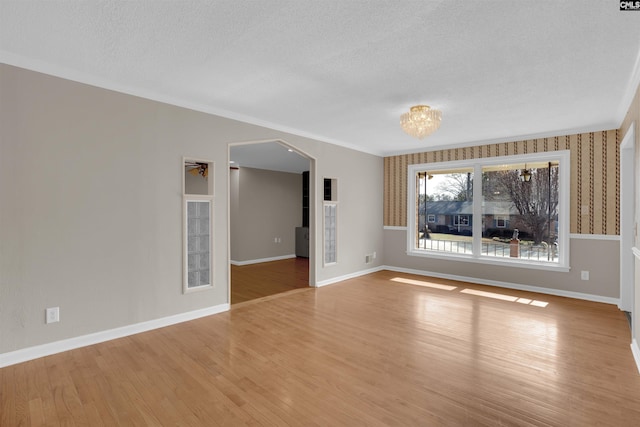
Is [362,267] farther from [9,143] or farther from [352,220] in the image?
[9,143]

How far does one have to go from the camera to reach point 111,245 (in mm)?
3152

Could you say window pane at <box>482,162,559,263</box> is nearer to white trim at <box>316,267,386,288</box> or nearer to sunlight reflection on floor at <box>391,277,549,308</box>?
sunlight reflection on floor at <box>391,277,549,308</box>

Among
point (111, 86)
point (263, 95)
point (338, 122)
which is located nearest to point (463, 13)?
point (263, 95)

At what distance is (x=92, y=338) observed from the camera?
120 inches

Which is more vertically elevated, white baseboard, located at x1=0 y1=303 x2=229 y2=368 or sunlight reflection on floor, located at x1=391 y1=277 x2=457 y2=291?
white baseboard, located at x1=0 y1=303 x2=229 y2=368

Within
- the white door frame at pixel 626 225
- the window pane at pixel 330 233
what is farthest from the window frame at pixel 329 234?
the white door frame at pixel 626 225

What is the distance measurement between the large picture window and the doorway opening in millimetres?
2472

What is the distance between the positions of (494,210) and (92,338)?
6057 millimetres

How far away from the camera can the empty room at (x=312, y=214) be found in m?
2.09

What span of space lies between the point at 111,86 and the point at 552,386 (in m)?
4.65

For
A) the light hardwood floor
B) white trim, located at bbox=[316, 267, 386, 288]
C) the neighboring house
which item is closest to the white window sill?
the neighboring house

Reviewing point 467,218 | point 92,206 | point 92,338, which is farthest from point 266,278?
point 467,218

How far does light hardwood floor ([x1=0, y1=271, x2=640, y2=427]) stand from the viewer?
2031 millimetres

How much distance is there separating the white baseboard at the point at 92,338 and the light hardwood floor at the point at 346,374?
0.08m
